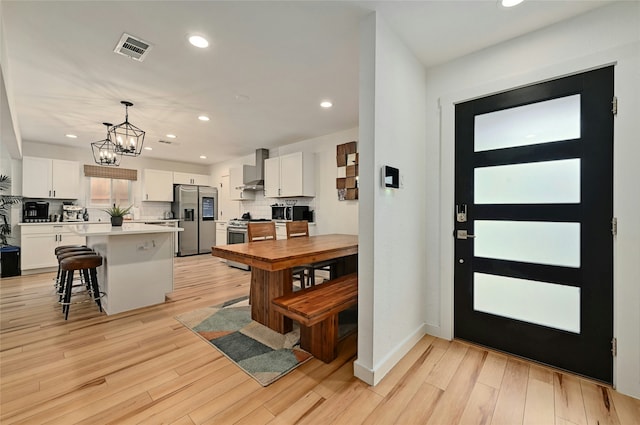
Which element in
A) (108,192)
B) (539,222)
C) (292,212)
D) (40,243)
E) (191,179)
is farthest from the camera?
(191,179)

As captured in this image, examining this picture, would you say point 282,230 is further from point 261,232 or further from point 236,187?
point 236,187

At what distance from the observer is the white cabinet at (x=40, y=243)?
15.1 ft

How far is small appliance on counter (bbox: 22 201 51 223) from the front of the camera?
16.0 ft

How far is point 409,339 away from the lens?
2.20 metres

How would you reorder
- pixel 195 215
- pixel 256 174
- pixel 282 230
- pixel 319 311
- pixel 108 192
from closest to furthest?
pixel 319 311
pixel 282 230
pixel 256 174
pixel 108 192
pixel 195 215

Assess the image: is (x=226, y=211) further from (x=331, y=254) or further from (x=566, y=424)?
(x=566, y=424)

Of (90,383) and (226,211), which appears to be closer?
(90,383)

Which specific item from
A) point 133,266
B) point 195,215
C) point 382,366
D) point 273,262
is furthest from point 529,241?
point 195,215

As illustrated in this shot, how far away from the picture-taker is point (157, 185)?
657 cm

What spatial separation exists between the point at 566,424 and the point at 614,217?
1.29m

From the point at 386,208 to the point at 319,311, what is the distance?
2.84 feet

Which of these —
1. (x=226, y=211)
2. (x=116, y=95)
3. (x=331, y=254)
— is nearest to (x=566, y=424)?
(x=331, y=254)

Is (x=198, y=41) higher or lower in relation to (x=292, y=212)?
higher

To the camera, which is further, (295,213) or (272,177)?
(272,177)
